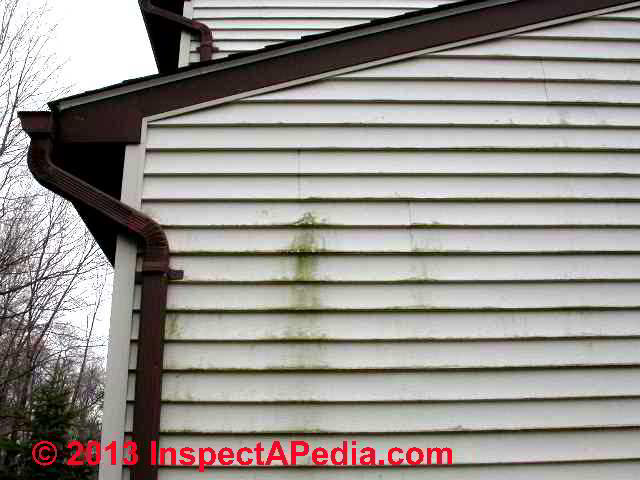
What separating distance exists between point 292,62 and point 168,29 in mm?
3421

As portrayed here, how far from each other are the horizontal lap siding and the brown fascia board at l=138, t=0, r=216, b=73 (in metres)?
2.01

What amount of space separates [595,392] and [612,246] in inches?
33.4

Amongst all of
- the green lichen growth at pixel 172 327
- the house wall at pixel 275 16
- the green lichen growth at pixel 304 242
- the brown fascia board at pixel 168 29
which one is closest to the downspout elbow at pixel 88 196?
the green lichen growth at pixel 172 327

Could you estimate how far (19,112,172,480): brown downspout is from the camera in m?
2.39

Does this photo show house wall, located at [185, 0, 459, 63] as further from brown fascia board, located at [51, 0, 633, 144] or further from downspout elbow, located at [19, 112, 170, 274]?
downspout elbow, located at [19, 112, 170, 274]

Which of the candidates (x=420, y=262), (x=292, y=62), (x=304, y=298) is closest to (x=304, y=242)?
(x=304, y=298)

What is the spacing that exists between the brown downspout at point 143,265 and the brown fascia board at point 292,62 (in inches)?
6.5

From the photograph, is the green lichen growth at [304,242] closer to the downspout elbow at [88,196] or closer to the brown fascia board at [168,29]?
the downspout elbow at [88,196]

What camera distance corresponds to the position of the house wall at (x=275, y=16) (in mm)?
4984

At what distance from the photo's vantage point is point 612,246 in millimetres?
2807

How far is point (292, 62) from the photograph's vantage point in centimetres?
300

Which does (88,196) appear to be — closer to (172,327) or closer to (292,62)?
(172,327)

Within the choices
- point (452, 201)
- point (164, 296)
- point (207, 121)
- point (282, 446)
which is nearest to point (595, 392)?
point (452, 201)

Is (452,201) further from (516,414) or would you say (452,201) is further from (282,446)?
(282,446)
